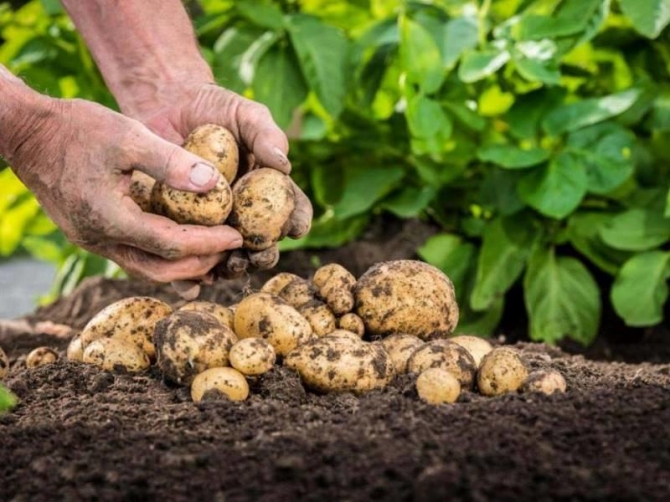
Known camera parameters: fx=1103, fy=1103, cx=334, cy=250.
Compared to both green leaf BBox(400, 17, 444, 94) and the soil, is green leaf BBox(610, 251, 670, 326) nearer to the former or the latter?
green leaf BBox(400, 17, 444, 94)

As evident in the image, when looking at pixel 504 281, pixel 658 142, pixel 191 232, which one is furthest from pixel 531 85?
pixel 191 232

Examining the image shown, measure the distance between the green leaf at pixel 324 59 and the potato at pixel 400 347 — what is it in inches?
71.5

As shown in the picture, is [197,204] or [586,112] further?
[586,112]

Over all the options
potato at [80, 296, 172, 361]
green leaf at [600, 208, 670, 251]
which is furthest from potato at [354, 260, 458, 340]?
green leaf at [600, 208, 670, 251]

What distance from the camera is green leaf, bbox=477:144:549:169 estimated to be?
4.47 meters

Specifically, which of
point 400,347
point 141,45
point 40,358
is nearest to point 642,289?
point 400,347

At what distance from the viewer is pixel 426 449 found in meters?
2.18

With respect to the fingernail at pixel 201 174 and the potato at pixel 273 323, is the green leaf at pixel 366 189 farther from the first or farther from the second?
the fingernail at pixel 201 174

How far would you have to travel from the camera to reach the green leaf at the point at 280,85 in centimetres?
468

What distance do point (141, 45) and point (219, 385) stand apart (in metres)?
1.51

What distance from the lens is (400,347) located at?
2920 millimetres

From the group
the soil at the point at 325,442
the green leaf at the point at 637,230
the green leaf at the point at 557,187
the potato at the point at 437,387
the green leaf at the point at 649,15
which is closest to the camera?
the soil at the point at 325,442

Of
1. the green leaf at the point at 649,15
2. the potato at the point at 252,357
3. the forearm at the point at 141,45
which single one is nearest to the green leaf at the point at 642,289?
the green leaf at the point at 649,15

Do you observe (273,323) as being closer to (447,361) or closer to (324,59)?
(447,361)
